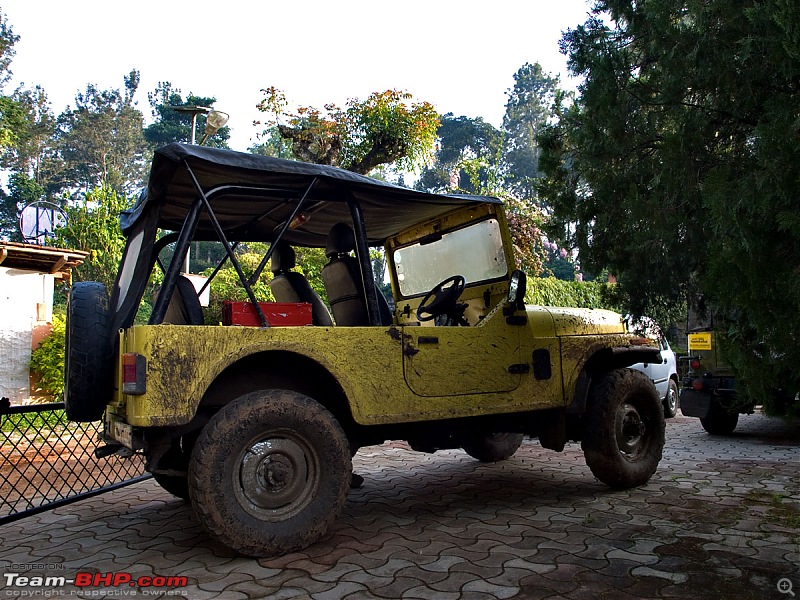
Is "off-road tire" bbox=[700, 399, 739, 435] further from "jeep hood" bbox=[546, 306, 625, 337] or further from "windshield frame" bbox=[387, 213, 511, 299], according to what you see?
"windshield frame" bbox=[387, 213, 511, 299]

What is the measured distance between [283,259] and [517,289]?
1754 mm

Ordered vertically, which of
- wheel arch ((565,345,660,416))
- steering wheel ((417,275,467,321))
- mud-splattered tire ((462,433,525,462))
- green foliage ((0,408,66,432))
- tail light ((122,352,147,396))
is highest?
steering wheel ((417,275,467,321))

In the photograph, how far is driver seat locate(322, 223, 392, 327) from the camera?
440 cm

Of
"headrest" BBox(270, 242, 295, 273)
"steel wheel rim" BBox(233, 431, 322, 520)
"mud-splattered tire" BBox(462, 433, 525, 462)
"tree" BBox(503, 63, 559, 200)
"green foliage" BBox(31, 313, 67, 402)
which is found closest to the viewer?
"steel wheel rim" BBox(233, 431, 322, 520)

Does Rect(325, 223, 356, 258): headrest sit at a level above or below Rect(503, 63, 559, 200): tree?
below

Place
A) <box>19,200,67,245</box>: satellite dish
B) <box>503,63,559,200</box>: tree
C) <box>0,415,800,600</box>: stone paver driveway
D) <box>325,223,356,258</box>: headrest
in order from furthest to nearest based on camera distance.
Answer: <box>503,63,559,200</box>: tree → <box>19,200,67,245</box>: satellite dish → <box>325,223,356,258</box>: headrest → <box>0,415,800,600</box>: stone paver driveway

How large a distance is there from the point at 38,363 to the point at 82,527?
25.7ft

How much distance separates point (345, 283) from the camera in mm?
4449

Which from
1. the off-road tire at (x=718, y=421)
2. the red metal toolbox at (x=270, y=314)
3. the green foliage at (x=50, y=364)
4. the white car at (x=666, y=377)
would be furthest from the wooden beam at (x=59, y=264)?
the off-road tire at (x=718, y=421)

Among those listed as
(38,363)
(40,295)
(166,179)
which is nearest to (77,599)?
(166,179)

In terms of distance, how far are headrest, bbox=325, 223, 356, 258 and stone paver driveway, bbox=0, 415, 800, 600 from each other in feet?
6.05

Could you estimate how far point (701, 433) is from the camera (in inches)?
347

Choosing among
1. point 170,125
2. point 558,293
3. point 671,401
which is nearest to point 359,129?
point 558,293

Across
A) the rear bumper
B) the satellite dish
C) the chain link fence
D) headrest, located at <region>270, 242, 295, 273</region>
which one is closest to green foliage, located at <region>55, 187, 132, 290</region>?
the satellite dish
